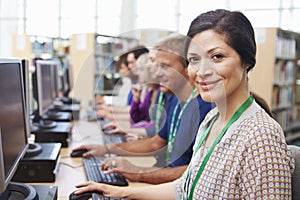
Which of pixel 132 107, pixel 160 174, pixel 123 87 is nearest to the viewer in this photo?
pixel 160 174

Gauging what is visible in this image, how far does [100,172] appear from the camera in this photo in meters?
1.60

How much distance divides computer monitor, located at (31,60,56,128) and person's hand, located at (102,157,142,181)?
622 mm

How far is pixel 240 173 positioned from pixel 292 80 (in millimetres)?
4958

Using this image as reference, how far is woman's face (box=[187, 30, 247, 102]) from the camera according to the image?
3.28 feet

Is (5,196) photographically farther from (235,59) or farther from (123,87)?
(123,87)

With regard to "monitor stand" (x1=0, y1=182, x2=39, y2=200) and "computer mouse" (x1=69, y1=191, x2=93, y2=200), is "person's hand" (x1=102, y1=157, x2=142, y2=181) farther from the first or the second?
"monitor stand" (x1=0, y1=182, x2=39, y2=200)

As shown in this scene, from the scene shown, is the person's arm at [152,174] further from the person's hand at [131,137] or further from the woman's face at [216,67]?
the person's hand at [131,137]

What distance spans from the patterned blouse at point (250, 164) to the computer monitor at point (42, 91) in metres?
1.30

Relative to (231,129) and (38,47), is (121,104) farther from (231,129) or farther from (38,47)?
(38,47)

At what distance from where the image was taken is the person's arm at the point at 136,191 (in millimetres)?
1230

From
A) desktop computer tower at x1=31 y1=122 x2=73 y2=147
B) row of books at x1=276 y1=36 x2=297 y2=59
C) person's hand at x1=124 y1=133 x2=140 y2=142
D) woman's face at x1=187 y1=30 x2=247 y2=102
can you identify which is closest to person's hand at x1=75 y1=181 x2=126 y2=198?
woman's face at x1=187 y1=30 x2=247 y2=102

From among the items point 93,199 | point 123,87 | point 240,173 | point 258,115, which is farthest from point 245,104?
point 123,87

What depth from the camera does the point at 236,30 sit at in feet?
3.26

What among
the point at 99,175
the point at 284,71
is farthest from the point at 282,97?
the point at 99,175
